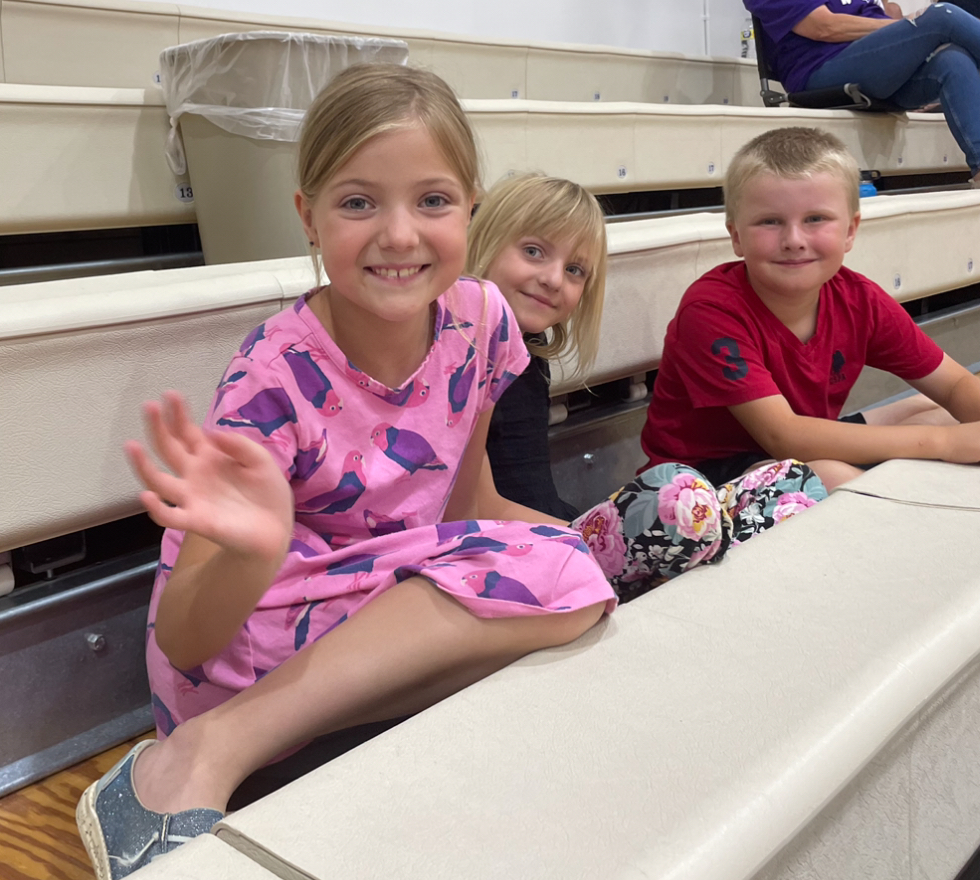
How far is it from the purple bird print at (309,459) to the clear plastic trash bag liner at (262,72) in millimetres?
695

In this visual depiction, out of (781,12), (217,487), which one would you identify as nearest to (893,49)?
(781,12)

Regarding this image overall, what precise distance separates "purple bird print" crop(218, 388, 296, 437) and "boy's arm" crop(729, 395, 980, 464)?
0.67 m

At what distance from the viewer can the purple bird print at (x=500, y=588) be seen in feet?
2.48

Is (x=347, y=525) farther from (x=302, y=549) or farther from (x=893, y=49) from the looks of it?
(x=893, y=49)

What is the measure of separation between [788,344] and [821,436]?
0.17 meters

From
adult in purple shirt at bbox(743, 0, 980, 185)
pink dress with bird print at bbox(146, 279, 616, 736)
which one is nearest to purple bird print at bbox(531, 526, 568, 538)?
pink dress with bird print at bbox(146, 279, 616, 736)

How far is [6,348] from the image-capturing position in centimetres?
80

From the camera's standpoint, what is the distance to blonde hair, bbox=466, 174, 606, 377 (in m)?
1.19

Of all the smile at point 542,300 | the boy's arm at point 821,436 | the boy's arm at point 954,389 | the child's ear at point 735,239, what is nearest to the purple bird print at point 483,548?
the smile at point 542,300

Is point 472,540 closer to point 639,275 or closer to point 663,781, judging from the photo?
point 663,781

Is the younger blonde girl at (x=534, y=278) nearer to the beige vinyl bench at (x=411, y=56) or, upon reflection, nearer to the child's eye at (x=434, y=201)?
the child's eye at (x=434, y=201)

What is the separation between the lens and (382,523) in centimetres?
90

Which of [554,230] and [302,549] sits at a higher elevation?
[554,230]

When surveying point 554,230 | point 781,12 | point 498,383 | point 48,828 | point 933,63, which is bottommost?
point 48,828
